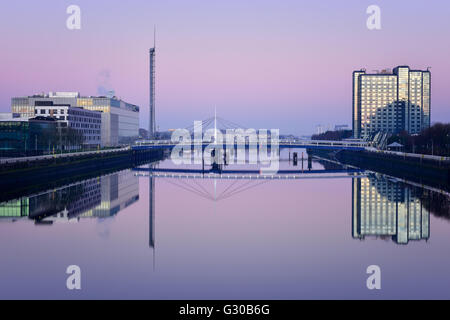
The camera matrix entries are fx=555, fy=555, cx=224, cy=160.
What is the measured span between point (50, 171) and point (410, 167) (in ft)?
61.2

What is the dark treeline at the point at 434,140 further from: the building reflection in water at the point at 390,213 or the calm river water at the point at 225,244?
the calm river water at the point at 225,244

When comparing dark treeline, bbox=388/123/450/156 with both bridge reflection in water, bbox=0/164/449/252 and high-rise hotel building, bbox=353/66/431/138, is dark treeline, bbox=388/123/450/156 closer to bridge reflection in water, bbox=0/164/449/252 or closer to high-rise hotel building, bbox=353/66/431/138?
bridge reflection in water, bbox=0/164/449/252

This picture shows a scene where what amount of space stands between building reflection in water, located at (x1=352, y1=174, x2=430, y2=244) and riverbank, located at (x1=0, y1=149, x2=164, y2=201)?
37.9 ft

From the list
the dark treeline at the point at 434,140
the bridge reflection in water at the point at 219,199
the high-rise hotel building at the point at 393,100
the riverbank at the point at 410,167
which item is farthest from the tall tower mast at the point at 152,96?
the bridge reflection in water at the point at 219,199

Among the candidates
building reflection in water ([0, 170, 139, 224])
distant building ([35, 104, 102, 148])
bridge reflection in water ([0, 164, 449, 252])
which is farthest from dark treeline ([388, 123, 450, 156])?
distant building ([35, 104, 102, 148])

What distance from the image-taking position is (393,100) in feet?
260

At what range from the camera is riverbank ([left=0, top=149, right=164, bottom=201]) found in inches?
821

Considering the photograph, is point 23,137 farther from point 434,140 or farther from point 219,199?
point 434,140

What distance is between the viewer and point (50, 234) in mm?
12891

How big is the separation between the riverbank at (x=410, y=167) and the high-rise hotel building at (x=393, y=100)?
122 feet

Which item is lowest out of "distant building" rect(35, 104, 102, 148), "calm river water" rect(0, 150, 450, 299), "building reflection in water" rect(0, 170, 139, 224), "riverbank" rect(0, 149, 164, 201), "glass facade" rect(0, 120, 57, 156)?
"calm river water" rect(0, 150, 450, 299)

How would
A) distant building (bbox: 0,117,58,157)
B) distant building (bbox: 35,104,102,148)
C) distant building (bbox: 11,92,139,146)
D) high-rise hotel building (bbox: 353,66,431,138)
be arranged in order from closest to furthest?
distant building (bbox: 0,117,58,157) → distant building (bbox: 35,104,102,148) → distant building (bbox: 11,92,139,146) → high-rise hotel building (bbox: 353,66,431,138)

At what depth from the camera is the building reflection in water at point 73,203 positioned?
15.5 m
